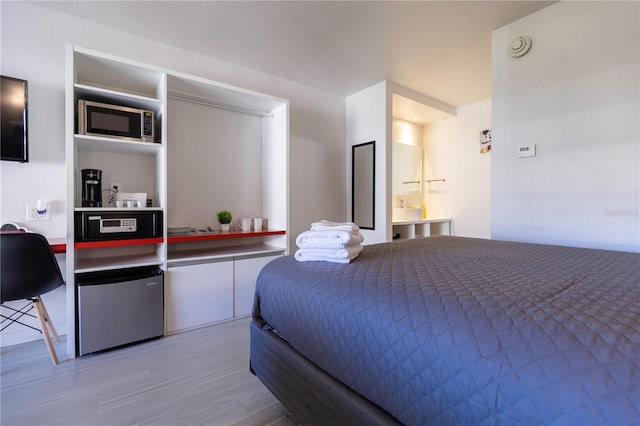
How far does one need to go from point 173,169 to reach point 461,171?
3.95m

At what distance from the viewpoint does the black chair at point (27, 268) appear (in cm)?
171

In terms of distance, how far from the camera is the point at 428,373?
72cm

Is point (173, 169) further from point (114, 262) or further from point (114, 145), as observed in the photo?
point (114, 262)

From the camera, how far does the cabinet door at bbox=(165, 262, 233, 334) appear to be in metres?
2.34

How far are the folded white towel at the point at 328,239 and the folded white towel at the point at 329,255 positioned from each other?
0.07 feet

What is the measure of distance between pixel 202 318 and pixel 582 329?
253 centimetres

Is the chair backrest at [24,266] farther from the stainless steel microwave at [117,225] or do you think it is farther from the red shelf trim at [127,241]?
the stainless steel microwave at [117,225]

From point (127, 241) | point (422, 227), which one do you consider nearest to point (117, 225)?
point (127, 241)

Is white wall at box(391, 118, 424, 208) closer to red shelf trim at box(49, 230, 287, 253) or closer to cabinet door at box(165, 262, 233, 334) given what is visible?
red shelf trim at box(49, 230, 287, 253)

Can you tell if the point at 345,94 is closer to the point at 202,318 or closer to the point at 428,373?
the point at 202,318

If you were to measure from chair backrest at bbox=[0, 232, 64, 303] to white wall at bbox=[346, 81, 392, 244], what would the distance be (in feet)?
10.1

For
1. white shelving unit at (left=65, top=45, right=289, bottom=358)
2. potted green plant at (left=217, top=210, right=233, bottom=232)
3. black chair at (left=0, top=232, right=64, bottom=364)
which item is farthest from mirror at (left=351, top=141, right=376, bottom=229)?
black chair at (left=0, top=232, right=64, bottom=364)

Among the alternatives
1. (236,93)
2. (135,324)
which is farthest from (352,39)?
(135,324)

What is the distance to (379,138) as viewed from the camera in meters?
3.62
